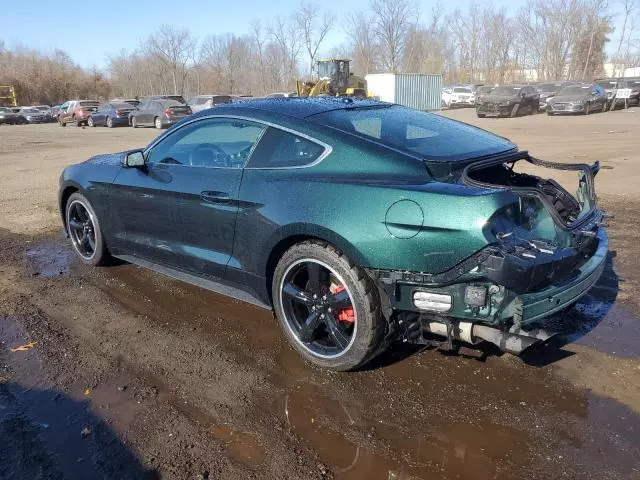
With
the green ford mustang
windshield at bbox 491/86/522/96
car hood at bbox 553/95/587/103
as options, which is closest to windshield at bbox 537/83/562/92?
car hood at bbox 553/95/587/103

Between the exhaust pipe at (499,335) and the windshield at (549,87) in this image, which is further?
the windshield at (549,87)

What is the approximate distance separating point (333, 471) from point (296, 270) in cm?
124

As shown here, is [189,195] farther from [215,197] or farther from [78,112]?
[78,112]

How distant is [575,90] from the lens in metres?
29.9

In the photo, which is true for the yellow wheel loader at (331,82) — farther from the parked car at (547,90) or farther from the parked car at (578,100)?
the parked car at (547,90)

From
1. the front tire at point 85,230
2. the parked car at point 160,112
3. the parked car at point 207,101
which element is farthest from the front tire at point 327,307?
the parked car at point 207,101

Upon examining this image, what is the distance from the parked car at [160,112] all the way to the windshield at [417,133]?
77.2 ft

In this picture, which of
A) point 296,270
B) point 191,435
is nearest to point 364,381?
point 296,270

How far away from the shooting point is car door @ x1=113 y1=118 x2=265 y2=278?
3.64 m

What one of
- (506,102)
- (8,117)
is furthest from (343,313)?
(8,117)

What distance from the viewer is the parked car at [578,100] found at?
94.0 ft

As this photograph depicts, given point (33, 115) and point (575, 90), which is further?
point (33, 115)

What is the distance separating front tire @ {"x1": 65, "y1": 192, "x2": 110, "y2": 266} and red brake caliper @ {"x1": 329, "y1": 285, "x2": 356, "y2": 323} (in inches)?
107

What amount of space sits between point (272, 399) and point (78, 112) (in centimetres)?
3449
